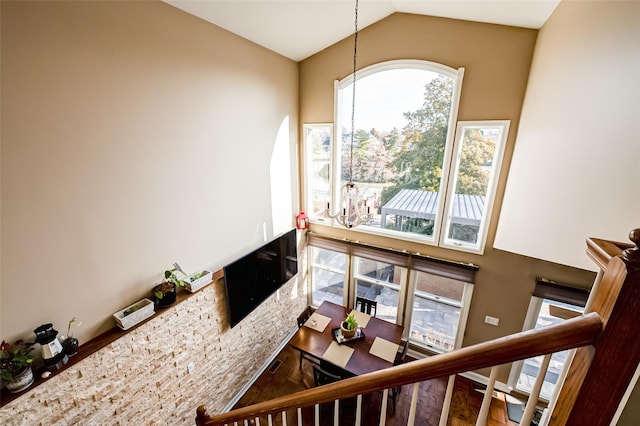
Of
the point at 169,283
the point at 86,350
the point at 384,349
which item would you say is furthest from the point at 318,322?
the point at 86,350

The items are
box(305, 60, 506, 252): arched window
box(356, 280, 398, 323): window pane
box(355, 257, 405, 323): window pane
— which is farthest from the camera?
box(356, 280, 398, 323): window pane

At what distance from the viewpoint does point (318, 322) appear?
435cm

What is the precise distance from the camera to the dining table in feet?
11.6

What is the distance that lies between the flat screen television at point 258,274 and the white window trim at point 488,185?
2.61m

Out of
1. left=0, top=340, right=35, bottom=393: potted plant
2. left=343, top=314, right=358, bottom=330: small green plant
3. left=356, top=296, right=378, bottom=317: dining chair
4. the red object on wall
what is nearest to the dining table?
left=343, top=314, right=358, bottom=330: small green plant

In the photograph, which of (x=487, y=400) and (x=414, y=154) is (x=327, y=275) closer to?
(x=414, y=154)

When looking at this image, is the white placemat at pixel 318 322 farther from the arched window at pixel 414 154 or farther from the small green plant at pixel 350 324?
the arched window at pixel 414 154

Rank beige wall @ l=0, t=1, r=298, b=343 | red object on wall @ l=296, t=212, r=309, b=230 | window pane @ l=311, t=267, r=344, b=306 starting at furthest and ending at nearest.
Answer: window pane @ l=311, t=267, r=344, b=306, red object on wall @ l=296, t=212, r=309, b=230, beige wall @ l=0, t=1, r=298, b=343

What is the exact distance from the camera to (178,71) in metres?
2.66

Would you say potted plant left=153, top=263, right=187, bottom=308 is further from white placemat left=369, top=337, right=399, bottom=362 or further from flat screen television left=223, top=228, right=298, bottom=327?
white placemat left=369, top=337, right=399, bottom=362

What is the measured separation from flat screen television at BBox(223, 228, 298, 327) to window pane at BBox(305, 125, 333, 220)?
0.76 meters

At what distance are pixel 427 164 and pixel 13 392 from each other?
4.93 metres

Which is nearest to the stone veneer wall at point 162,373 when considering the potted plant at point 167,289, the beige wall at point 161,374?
the beige wall at point 161,374

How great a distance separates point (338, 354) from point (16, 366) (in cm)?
320
